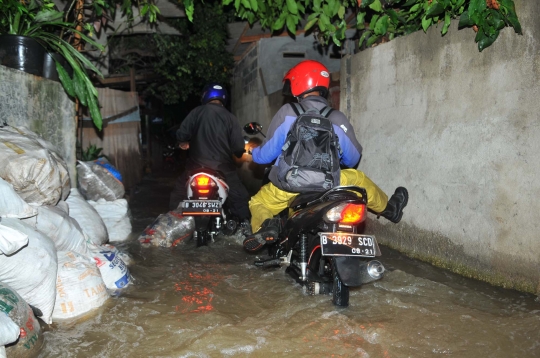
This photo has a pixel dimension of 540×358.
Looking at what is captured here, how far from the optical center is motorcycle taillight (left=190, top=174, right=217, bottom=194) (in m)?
5.28

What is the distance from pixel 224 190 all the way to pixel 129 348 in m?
2.75

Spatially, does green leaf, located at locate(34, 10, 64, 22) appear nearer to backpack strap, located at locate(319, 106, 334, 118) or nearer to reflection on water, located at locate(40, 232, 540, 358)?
reflection on water, located at locate(40, 232, 540, 358)

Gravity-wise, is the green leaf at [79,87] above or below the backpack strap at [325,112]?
above

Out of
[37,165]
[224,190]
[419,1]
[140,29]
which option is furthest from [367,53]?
[140,29]

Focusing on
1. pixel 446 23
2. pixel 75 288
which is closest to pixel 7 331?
pixel 75 288

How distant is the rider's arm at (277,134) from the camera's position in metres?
3.88

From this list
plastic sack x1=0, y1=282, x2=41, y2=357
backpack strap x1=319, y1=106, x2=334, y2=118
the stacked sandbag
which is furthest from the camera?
backpack strap x1=319, y1=106, x2=334, y2=118

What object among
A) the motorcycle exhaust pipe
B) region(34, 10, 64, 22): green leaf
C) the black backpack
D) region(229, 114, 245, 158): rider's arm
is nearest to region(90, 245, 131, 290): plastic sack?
the black backpack

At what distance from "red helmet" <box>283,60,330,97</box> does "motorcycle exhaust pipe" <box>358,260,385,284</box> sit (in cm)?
153

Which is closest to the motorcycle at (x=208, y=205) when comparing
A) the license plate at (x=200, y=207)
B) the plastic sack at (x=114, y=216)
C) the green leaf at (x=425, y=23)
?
the license plate at (x=200, y=207)

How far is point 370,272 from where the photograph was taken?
339 cm

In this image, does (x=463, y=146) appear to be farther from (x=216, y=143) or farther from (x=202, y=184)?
(x=216, y=143)

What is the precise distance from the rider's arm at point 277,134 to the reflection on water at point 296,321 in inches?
45.3

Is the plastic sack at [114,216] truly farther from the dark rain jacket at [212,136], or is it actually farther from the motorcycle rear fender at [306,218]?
the motorcycle rear fender at [306,218]
